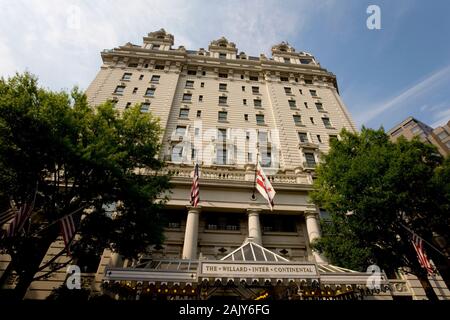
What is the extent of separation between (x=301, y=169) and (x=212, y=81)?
19.6 m

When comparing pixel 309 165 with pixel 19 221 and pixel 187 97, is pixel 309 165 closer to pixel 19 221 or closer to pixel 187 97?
pixel 187 97

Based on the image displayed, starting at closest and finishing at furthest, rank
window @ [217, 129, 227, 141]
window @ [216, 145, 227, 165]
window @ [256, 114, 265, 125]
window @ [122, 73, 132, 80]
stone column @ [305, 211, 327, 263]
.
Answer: stone column @ [305, 211, 327, 263] → window @ [216, 145, 227, 165] → window @ [217, 129, 227, 141] → window @ [256, 114, 265, 125] → window @ [122, 73, 132, 80]

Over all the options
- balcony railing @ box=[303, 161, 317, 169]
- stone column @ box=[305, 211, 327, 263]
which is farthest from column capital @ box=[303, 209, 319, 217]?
balcony railing @ box=[303, 161, 317, 169]

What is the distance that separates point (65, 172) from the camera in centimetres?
1052

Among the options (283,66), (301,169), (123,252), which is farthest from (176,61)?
(123,252)

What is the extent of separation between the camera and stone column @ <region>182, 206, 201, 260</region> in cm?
1436

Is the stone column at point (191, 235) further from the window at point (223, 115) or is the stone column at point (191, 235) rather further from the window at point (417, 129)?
the window at point (417, 129)

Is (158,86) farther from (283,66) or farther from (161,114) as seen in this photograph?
(283,66)

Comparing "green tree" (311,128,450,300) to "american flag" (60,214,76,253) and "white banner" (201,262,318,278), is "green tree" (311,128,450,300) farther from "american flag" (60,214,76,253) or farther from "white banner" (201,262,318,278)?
Answer: "american flag" (60,214,76,253)

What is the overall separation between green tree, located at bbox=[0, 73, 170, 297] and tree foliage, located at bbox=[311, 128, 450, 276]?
10.2m

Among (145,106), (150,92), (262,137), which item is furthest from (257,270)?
(150,92)

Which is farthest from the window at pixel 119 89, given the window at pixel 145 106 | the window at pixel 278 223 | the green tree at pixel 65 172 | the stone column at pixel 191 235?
the window at pixel 278 223
